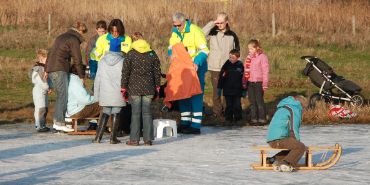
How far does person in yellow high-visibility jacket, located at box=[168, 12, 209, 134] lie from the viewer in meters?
9.88

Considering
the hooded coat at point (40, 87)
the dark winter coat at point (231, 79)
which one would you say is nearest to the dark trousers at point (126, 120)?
the hooded coat at point (40, 87)

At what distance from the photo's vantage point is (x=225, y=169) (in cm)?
686

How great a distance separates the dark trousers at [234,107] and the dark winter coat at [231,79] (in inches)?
5.8

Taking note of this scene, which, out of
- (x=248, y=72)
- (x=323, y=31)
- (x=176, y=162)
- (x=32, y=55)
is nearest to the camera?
(x=176, y=162)

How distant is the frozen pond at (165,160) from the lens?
628 cm

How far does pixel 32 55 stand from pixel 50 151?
16909mm

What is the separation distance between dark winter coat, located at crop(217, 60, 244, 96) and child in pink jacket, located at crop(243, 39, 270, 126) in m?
0.15

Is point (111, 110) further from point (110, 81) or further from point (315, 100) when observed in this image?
point (315, 100)

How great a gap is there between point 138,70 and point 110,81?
24.0 inches

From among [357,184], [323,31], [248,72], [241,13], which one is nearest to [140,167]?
[357,184]

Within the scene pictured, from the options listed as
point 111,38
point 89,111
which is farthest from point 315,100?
point 89,111

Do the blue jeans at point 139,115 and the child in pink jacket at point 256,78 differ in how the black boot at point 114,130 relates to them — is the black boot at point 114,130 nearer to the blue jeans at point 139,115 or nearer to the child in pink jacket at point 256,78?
the blue jeans at point 139,115

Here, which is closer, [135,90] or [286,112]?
[286,112]

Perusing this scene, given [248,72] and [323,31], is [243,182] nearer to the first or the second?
[248,72]
